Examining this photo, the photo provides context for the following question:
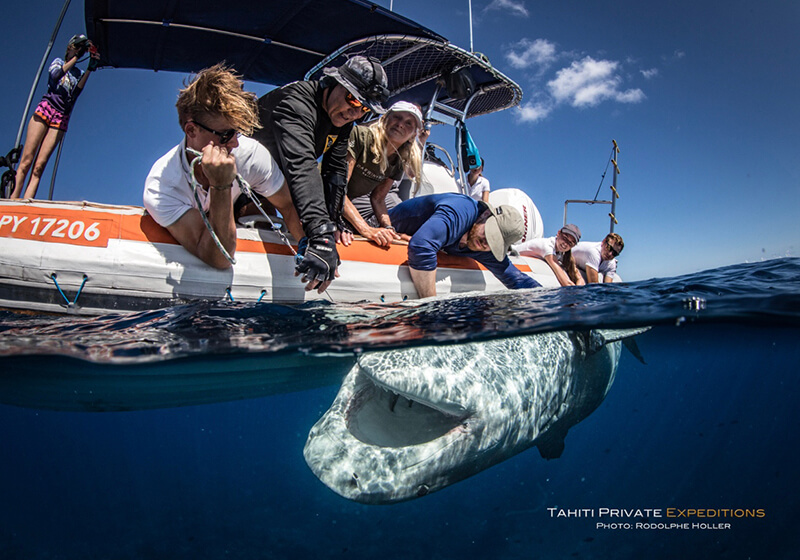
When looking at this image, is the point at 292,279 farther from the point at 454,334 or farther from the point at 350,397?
the point at 454,334

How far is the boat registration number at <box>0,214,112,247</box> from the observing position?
3.05 m

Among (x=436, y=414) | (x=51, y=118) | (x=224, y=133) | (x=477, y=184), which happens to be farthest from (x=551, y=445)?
(x=51, y=118)

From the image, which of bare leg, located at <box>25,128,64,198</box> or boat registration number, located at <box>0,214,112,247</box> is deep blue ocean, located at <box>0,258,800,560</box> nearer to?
boat registration number, located at <box>0,214,112,247</box>

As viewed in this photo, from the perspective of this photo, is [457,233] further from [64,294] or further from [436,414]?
[64,294]

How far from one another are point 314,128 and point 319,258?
3.96ft

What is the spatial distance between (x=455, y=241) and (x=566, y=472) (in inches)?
371

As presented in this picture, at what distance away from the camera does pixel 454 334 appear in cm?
301

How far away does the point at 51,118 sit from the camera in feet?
15.4

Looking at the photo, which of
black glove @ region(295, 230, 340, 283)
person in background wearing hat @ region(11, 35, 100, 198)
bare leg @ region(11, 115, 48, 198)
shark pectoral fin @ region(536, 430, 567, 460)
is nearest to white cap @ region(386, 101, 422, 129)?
black glove @ region(295, 230, 340, 283)

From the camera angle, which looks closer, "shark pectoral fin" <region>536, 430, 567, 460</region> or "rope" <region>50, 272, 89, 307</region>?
"rope" <region>50, 272, 89, 307</region>

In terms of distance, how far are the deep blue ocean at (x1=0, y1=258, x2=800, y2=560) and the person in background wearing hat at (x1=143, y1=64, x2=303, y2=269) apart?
63cm

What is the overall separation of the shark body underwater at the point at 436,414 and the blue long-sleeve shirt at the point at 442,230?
1.15 m

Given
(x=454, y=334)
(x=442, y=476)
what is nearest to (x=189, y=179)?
(x=454, y=334)

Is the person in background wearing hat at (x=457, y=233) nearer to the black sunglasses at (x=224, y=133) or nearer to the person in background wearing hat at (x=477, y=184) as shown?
the black sunglasses at (x=224, y=133)
